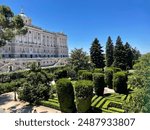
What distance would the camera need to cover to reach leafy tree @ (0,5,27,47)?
8406mm

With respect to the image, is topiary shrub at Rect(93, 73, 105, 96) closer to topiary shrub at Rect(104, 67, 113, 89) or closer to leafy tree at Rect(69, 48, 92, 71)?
topiary shrub at Rect(104, 67, 113, 89)

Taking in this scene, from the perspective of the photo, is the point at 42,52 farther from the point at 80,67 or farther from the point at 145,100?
the point at 80,67

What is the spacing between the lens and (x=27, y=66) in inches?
337

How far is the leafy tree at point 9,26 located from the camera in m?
8.41

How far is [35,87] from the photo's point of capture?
8.95 metres

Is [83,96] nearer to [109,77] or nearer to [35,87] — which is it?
[35,87]

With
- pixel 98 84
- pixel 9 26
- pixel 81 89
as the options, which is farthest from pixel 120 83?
pixel 9 26

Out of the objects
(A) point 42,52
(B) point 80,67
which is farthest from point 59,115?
(B) point 80,67

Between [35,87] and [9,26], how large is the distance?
2717mm

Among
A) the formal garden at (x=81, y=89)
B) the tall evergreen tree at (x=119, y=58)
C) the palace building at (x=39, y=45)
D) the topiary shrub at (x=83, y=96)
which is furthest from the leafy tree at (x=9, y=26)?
the tall evergreen tree at (x=119, y=58)

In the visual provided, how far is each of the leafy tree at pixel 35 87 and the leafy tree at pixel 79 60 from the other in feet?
15.8

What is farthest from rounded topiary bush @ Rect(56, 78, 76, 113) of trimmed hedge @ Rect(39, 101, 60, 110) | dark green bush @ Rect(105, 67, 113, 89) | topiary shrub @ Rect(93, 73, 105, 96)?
dark green bush @ Rect(105, 67, 113, 89)

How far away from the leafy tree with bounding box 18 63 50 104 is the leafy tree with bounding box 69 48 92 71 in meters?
4.81

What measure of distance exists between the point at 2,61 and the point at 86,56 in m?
6.91
